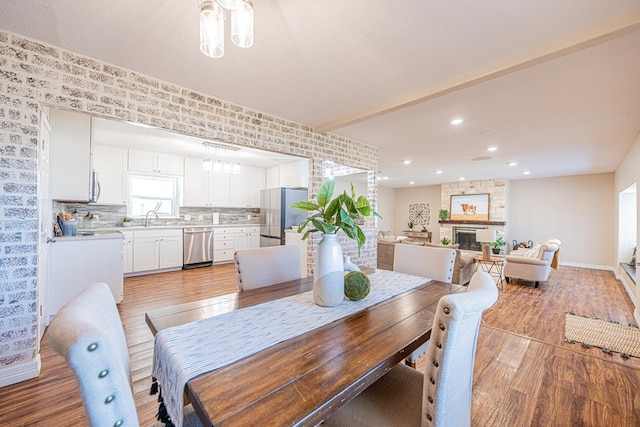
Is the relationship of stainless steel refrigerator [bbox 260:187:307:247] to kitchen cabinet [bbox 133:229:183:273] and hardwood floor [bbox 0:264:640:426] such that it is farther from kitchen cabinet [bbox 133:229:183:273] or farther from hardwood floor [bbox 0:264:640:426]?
hardwood floor [bbox 0:264:640:426]

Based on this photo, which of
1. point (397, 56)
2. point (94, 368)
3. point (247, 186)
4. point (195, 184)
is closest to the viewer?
point (94, 368)

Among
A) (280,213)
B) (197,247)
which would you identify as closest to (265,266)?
(280,213)


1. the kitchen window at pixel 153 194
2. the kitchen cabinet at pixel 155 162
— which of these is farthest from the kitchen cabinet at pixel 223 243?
the kitchen cabinet at pixel 155 162

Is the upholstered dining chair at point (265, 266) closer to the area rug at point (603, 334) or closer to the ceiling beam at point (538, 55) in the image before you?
the ceiling beam at point (538, 55)

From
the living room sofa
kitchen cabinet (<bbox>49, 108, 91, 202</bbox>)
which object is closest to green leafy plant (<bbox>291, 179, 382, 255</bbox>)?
the living room sofa

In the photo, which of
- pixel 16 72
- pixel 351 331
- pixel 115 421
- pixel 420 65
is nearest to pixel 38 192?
pixel 16 72

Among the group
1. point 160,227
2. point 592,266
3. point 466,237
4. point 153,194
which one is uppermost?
point 153,194

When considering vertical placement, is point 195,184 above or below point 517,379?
above

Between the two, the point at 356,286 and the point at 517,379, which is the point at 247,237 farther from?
the point at 517,379

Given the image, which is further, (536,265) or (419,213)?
(419,213)

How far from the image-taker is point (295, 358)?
0.94 m

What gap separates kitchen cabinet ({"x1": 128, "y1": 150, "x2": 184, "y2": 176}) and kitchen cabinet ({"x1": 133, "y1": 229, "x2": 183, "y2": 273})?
122cm

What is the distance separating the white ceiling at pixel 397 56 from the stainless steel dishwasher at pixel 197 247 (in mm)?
3536

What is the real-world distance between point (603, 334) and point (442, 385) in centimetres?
349
